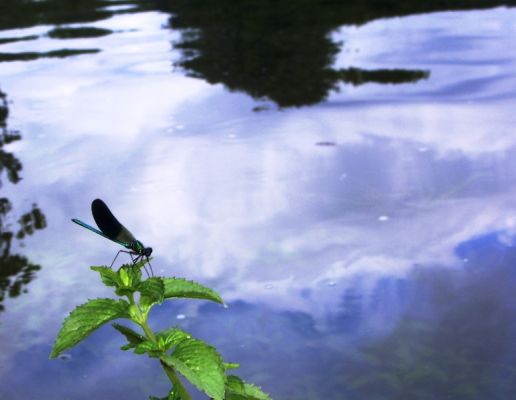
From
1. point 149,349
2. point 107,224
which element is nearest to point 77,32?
point 107,224

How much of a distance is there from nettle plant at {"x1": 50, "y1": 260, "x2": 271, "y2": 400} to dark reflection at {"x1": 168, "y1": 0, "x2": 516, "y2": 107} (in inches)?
171

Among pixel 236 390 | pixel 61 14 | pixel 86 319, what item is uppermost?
pixel 86 319

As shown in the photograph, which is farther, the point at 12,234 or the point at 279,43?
the point at 279,43

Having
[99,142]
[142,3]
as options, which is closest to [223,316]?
[99,142]

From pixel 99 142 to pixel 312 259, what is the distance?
2.06 metres

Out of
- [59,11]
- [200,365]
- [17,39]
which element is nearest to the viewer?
[200,365]

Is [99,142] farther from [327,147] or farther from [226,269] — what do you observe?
[226,269]

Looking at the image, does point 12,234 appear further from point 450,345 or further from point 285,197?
point 450,345

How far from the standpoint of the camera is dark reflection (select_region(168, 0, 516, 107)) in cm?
559

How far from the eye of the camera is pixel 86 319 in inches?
37.1

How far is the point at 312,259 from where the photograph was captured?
3.27 m

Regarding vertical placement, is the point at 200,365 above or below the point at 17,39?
above

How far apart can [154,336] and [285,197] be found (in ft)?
9.54

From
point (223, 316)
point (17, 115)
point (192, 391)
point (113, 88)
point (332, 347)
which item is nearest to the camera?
point (192, 391)
